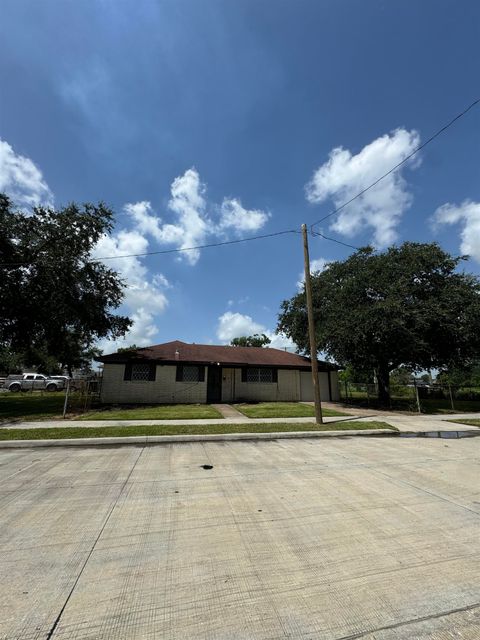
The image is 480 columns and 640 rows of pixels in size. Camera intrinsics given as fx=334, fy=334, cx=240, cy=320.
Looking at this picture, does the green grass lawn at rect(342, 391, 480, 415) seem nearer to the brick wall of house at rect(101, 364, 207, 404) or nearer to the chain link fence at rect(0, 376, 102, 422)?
the brick wall of house at rect(101, 364, 207, 404)

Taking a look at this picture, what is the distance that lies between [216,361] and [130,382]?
511 centimetres

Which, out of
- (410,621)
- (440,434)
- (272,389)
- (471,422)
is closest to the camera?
(410,621)

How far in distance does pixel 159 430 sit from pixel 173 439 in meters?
0.98

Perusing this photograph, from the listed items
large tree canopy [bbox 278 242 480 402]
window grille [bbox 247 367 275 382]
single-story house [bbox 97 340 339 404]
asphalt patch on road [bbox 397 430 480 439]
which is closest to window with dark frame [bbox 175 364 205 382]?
single-story house [bbox 97 340 339 404]

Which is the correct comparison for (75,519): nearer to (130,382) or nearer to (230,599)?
(230,599)

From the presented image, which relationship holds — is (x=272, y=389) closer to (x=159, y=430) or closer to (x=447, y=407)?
(x=447, y=407)

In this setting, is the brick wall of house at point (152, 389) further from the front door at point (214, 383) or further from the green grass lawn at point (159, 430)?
the green grass lawn at point (159, 430)

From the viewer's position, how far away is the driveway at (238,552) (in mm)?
2291

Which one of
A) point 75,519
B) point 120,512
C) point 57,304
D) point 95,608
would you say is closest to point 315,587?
point 95,608

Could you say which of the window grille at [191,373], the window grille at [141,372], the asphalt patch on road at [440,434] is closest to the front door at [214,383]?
the window grille at [191,373]

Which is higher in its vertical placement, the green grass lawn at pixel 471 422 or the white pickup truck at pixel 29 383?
the white pickup truck at pixel 29 383

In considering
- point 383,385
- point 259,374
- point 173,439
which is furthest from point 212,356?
point 173,439

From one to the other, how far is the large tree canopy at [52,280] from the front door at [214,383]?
733 centimetres

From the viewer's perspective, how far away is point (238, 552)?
3.21m
